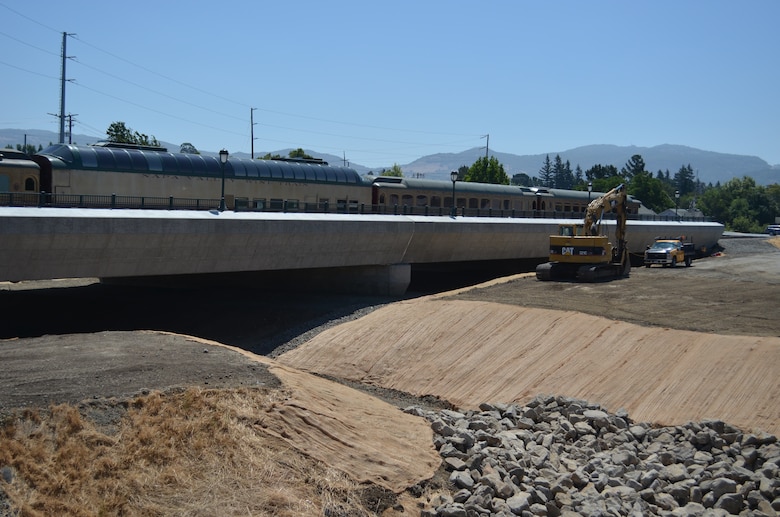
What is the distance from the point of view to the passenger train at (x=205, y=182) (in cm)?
3294

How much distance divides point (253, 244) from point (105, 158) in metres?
8.55

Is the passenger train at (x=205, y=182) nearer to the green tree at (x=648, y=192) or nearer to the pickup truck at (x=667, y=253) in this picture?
the pickup truck at (x=667, y=253)

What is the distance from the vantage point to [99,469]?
12.8 m

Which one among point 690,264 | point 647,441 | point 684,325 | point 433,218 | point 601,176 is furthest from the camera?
point 601,176

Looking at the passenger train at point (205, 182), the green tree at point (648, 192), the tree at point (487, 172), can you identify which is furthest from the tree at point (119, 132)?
the green tree at point (648, 192)

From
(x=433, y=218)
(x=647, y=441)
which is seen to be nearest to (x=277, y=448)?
(x=647, y=441)

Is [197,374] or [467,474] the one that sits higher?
[197,374]

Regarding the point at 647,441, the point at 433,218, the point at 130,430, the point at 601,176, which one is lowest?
the point at 647,441

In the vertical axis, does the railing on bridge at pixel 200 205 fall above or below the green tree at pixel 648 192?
below

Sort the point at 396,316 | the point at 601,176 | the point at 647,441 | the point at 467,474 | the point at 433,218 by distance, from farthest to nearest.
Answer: the point at 601,176
the point at 433,218
the point at 396,316
the point at 647,441
the point at 467,474

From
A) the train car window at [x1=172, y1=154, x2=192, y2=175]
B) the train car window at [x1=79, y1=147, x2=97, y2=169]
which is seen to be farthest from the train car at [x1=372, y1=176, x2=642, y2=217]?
the train car window at [x1=79, y1=147, x2=97, y2=169]

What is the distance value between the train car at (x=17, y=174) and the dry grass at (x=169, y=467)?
2115 cm

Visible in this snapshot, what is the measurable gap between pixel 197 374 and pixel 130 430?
10.1ft

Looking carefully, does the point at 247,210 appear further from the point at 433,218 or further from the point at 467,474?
the point at 467,474
